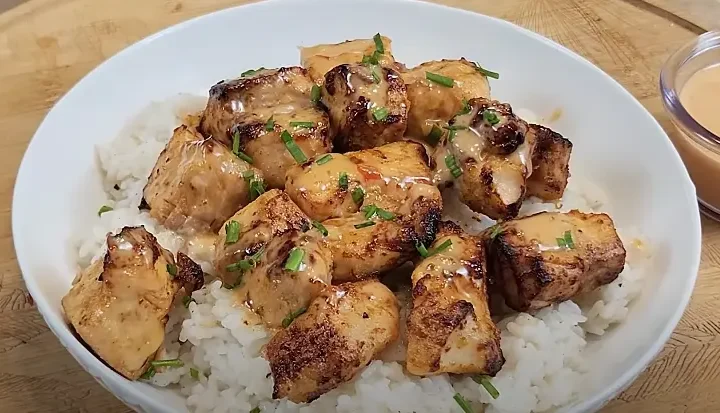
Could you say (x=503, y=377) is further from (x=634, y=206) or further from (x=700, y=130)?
(x=700, y=130)

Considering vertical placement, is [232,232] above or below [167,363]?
above

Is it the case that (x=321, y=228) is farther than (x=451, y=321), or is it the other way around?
(x=321, y=228)

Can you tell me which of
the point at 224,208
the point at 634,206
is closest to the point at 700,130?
the point at 634,206

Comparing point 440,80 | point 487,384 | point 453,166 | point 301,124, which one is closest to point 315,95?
point 301,124

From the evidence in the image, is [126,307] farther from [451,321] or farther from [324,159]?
[451,321]

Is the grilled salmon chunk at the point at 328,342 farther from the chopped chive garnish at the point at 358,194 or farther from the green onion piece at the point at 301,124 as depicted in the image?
the green onion piece at the point at 301,124

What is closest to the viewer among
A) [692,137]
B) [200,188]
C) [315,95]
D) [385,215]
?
[385,215]

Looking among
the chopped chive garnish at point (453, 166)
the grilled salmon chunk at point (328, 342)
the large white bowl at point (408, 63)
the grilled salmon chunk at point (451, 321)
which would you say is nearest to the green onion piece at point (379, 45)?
the large white bowl at point (408, 63)

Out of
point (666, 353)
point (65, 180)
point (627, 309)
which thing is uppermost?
point (65, 180)
